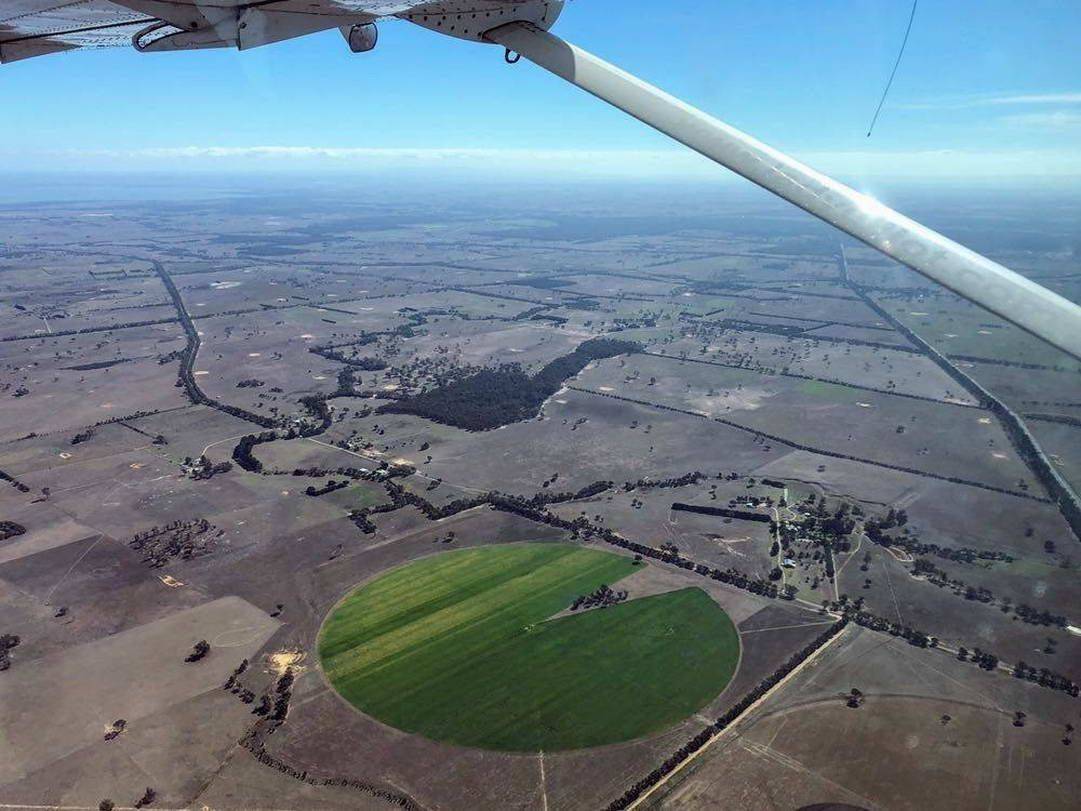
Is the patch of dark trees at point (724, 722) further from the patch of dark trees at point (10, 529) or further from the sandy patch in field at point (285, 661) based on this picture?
the patch of dark trees at point (10, 529)

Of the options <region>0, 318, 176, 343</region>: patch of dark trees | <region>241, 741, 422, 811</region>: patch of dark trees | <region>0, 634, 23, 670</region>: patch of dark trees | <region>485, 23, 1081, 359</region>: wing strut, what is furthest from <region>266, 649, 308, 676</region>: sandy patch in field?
<region>0, 318, 176, 343</region>: patch of dark trees

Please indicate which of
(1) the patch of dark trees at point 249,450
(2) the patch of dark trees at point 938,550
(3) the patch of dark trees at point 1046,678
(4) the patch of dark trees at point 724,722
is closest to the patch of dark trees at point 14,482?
(1) the patch of dark trees at point 249,450

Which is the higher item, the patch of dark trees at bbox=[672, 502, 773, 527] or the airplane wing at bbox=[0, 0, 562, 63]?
the airplane wing at bbox=[0, 0, 562, 63]

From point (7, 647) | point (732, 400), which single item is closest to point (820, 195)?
point (7, 647)

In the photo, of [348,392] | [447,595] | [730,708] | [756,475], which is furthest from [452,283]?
[730,708]

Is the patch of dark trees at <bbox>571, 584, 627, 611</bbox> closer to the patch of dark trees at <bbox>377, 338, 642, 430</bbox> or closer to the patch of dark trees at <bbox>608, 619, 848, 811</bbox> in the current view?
the patch of dark trees at <bbox>608, 619, 848, 811</bbox>

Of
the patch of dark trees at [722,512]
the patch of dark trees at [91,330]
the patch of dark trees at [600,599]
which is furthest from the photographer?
the patch of dark trees at [91,330]
